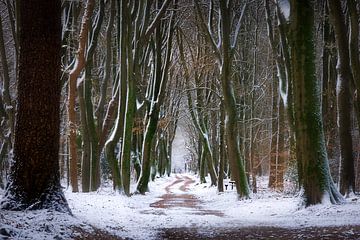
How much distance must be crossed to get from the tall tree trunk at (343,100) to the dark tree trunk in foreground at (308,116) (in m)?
3.26

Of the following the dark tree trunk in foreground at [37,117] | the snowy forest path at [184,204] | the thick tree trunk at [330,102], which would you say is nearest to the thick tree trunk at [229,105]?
the snowy forest path at [184,204]

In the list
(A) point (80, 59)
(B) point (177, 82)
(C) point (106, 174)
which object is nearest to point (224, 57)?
(A) point (80, 59)

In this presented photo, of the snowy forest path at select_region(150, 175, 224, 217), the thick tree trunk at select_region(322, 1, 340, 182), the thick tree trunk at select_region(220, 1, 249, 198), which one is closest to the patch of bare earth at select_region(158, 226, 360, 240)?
the snowy forest path at select_region(150, 175, 224, 217)

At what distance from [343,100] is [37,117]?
36.9 feet

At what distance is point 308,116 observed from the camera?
38.9ft

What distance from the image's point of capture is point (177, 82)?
35.1m

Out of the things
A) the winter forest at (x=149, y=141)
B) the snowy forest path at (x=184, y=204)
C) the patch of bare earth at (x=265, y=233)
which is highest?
the winter forest at (x=149, y=141)

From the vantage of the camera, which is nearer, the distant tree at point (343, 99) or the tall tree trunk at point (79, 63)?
the distant tree at point (343, 99)

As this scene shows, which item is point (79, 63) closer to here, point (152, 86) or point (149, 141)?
point (149, 141)

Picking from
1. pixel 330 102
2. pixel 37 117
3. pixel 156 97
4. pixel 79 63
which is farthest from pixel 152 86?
pixel 37 117

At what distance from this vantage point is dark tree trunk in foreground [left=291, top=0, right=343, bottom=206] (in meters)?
11.7

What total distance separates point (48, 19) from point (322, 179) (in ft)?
26.5

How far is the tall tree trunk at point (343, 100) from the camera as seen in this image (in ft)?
49.0

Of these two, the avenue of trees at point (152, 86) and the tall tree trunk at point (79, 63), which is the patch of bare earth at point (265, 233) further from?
the tall tree trunk at point (79, 63)
